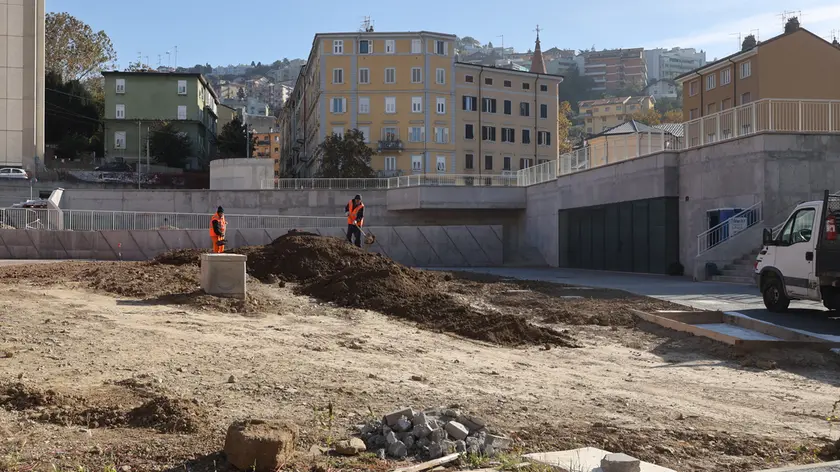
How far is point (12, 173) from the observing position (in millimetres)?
63062

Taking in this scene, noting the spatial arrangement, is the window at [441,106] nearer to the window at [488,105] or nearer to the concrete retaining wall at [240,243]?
the window at [488,105]

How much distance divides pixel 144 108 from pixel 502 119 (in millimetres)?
37894

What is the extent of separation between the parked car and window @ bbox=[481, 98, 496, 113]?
4311cm

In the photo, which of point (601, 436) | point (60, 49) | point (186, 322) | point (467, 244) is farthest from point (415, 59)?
point (601, 436)

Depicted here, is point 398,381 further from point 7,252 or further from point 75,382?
point 7,252

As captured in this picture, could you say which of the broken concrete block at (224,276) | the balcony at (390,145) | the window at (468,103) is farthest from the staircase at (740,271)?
the window at (468,103)

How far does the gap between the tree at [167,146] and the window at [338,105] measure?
16.1 m

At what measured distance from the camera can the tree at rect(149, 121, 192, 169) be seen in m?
84.5

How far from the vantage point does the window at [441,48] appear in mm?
83938

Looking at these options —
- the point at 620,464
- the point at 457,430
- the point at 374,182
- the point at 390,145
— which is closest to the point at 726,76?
the point at 390,145

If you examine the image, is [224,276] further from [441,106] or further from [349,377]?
[441,106]

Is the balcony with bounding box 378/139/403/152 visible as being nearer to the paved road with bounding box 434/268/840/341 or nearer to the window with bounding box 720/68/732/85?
the window with bounding box 720/68/732/85

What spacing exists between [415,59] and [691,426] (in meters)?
77.6

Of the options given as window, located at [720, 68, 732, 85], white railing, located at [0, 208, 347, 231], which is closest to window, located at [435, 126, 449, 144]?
window, located at [720, 68, 732, 85]
